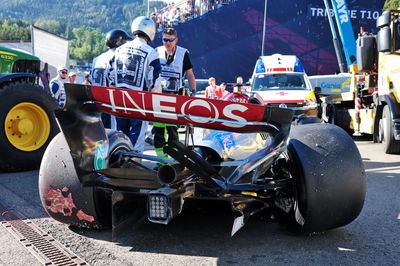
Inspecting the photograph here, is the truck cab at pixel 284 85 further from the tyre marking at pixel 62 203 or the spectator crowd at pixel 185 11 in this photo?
the spectator crowd at pixel 185 11

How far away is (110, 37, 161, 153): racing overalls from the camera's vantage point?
14.3 feet

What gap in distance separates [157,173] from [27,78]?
4551 mm

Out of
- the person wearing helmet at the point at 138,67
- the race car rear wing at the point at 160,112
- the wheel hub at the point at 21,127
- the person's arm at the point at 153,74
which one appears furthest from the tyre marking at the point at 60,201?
the wheel hub at the point at 21,127

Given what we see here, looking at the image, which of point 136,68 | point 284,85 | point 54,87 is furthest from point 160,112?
point 284,85

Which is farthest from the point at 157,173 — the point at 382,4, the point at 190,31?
the point at 382,4

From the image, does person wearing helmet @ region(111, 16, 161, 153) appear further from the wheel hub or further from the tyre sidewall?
the wheel hub

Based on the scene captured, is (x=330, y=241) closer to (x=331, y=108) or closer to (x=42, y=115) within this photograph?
(x=42, y=115)

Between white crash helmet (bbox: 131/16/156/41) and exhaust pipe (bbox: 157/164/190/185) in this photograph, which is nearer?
exhaust pipe (bbox: 157/164/190/185)

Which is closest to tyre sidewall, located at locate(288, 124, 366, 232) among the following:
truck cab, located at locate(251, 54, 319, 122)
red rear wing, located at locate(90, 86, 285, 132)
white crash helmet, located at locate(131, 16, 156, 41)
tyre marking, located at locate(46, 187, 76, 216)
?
red rear wing, located at locate(90, 86, 285, 132)

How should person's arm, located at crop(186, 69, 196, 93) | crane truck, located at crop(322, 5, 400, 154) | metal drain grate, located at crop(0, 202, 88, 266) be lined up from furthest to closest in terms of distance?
crane truck, located at crop(322, 5, 400, 154)
person's arm, located at crop(186, 69, 196, 93)
metal drain grate, located at crop(0, 202, 88, 266)

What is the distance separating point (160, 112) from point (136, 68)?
1.73 m

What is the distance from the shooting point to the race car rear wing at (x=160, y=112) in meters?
2.70

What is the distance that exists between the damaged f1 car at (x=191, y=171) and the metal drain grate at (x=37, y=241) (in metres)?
0.23

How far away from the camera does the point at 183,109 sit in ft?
8.89
